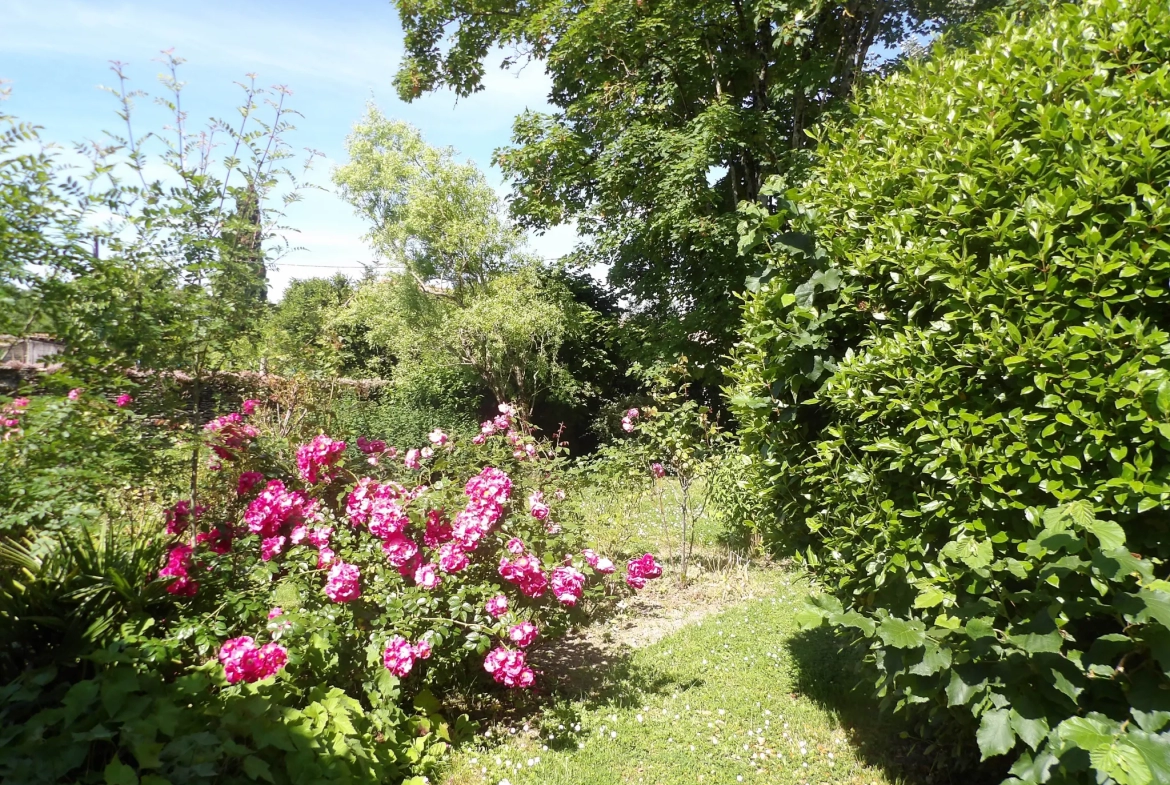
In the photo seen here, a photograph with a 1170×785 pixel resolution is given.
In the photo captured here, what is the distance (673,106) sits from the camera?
32.0ft

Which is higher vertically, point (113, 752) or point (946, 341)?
point (946, 341)

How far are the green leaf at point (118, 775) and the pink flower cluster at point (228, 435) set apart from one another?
168 centimetres

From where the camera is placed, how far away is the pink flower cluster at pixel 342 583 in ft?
9.21

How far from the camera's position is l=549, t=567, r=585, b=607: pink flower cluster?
3.27m

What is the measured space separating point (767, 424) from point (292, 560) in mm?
2231

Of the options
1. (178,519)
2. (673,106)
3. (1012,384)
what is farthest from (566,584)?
(673,106)

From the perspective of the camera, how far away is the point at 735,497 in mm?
5637

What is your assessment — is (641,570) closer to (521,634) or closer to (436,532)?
(521,634)

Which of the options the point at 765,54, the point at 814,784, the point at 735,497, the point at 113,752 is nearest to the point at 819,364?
the point at 814,784

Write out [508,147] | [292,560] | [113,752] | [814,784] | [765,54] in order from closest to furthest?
[113,752], [814,784], [292,560], [765,54], [508,147]

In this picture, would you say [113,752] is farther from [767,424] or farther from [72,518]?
[767,424]

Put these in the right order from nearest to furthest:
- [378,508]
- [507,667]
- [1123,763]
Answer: [1123,763] < [507,667] < [378,508]

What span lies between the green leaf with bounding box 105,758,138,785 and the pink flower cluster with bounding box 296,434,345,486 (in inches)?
65.2

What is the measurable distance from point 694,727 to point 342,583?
1.87 meters
